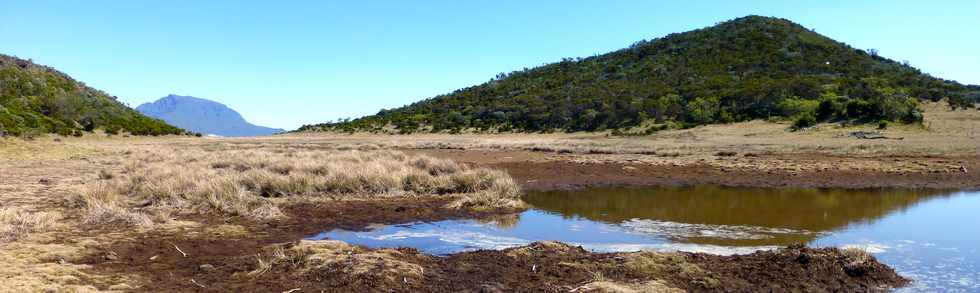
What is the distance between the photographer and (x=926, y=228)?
12.3 metres

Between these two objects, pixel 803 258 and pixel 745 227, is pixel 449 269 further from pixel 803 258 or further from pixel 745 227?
pixel 745 227

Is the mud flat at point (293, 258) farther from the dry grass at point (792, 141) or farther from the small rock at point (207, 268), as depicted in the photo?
the dry grass at point (792, 141)

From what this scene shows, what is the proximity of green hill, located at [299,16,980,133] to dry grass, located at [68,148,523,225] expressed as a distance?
2803 cm

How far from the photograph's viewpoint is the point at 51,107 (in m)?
47.5

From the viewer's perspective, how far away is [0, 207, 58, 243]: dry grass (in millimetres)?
9555

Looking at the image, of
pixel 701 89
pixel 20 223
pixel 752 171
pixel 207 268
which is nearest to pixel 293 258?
pixel 207 268

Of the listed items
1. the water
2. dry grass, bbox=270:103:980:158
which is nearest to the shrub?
dry grass, bbox=270:103:980:158

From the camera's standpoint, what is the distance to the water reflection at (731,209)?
1198 cm

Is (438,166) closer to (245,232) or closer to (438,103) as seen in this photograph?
(245,232)

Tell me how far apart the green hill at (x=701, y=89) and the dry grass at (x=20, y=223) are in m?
37.7

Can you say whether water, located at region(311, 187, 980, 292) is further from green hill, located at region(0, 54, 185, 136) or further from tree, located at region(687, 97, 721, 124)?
green hill, located at region(0, 54, 185, 136)

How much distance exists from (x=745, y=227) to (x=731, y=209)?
279 centimetres

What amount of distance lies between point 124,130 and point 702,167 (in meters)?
45.6

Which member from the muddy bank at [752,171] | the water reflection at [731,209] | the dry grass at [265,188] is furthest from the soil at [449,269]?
the muddy bank at [752,171]
